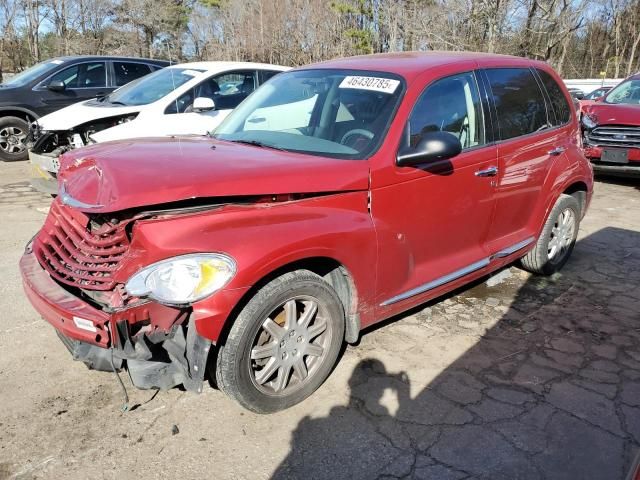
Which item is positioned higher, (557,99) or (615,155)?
(557,99)

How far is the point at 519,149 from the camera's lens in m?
4.04

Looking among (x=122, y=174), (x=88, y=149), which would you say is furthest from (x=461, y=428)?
(x=88, y=149)

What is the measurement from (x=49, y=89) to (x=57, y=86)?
21 centimetres

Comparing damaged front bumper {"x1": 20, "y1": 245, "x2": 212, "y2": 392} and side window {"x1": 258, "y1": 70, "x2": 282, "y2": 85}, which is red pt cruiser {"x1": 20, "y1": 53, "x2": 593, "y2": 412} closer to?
damaged front bumper {"x1": 20, "y1": 245, "x2": 212, "y2": 392}

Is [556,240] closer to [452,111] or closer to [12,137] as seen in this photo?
[452,111]

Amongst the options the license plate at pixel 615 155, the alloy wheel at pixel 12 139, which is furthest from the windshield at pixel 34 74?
the license plate at pixel 615 155

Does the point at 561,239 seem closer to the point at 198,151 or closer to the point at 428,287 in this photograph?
the point at 428,287

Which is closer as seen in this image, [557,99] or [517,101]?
[517,101]

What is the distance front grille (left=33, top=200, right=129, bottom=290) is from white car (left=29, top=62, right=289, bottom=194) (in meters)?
3.84

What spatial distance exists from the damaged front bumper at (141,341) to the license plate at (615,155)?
8127mm

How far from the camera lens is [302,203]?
2832 mm

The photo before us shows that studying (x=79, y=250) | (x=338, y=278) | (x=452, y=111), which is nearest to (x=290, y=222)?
(x=338, y=278)

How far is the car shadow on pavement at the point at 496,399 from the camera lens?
8.57 ft

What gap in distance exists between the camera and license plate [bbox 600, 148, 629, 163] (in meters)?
8.45
